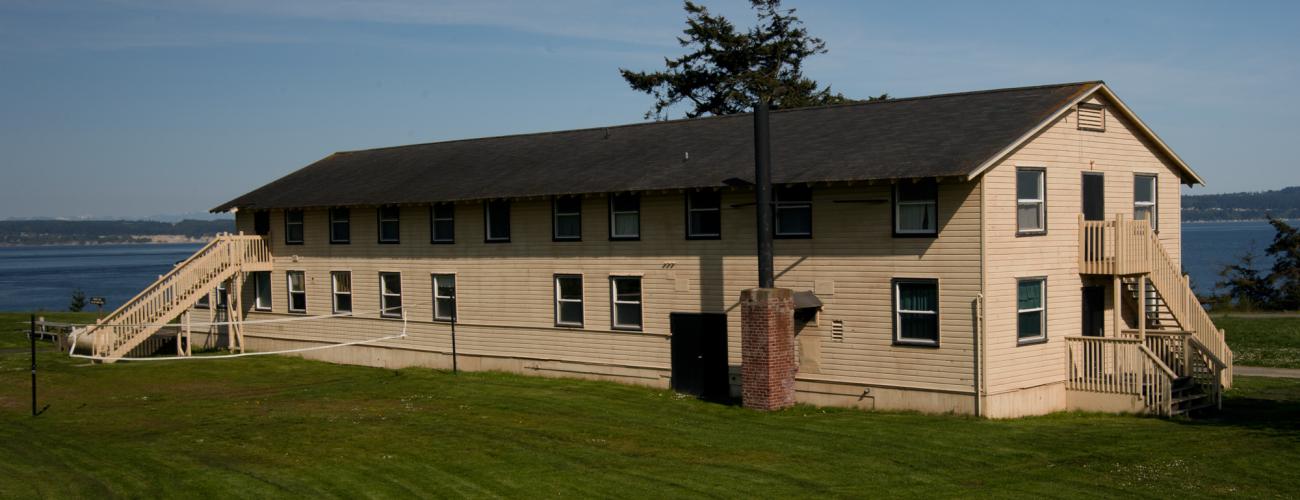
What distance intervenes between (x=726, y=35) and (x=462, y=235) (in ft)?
104

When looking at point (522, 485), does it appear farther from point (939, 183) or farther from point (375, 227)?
point (375, 227)

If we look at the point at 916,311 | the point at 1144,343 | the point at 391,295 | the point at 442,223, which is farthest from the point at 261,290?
the point at 1144,343

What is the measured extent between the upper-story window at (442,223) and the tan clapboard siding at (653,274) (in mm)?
274

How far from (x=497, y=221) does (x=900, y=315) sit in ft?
39.3

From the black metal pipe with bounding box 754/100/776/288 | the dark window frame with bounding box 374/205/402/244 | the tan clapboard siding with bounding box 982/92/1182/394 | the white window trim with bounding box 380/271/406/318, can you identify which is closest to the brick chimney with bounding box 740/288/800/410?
the black metal pipe with bounding box 754/100/776/288

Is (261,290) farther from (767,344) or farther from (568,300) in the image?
(767,344)

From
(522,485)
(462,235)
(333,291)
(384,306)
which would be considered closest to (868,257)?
(522,485)

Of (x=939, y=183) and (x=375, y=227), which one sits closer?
(x=939, y=183)

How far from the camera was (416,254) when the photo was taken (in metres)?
33.9

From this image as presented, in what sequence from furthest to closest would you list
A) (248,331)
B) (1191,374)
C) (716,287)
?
(248,331)
(716,287)
(1191,374)

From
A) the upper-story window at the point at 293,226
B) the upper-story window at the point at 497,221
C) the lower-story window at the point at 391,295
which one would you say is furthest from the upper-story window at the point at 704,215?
the upper-story window at the point at 293,226

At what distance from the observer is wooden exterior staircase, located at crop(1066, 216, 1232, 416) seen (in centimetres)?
2400

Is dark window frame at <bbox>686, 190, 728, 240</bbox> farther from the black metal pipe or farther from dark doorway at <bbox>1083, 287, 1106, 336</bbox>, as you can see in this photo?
dark doorway at <bbox>1083, 287, 1106, 336</bbox>

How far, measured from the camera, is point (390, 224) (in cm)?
3481
